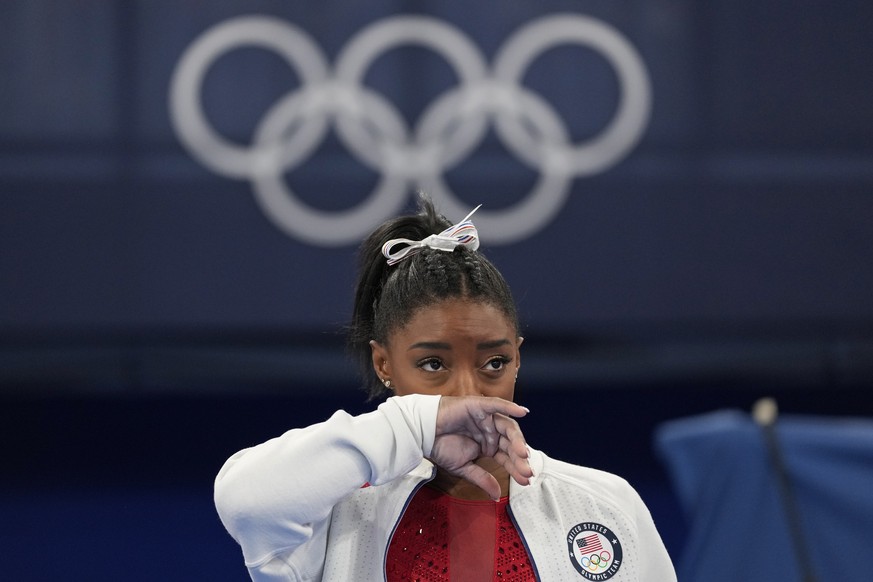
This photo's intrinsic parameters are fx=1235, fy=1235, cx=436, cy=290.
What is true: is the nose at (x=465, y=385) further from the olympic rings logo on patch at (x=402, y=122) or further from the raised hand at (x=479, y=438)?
the olympic rings logo on patch at (x=402, y=122)

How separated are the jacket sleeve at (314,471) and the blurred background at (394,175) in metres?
2.71

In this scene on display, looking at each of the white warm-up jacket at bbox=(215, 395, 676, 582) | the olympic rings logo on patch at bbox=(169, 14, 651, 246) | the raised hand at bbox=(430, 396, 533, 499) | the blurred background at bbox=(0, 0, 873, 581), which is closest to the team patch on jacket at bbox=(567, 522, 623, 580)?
the white warm-up jacket at bbox=(215, 395, 676, 582)

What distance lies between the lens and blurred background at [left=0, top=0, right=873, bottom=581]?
15.1 feet

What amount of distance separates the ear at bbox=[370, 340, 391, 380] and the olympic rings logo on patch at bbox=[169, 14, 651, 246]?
2437 millimetres

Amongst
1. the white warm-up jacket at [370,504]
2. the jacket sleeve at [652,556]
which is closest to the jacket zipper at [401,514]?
the white warm-up jacket at [370,504]

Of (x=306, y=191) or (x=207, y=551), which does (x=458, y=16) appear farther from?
(x=207, y=551)

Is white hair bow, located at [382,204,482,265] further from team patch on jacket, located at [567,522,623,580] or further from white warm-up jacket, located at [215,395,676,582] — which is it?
team patch on jacket, located at [567,522,623,580]

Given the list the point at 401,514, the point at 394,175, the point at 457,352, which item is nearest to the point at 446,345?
the point at 457,352

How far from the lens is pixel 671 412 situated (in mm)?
5281

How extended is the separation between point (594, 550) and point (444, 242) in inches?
23.8

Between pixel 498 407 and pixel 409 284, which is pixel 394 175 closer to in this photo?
pixel 409 284

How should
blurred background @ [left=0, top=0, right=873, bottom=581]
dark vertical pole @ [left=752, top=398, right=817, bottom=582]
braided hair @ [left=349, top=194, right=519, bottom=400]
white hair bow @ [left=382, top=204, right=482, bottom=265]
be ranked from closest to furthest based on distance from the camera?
dark vertical pole @ [left=752, top=398, right=817, bottom=582] → braided hair @ [left=349, top=194, right=519, bottom=400] → white hair bow @ [left=382, top=204, right=482, bottom=265] → blurred background @ [left=0, top=0, right=873, bottom=581]

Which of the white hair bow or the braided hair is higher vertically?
the white hair bow

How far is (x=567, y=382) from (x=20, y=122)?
229 centimetres
